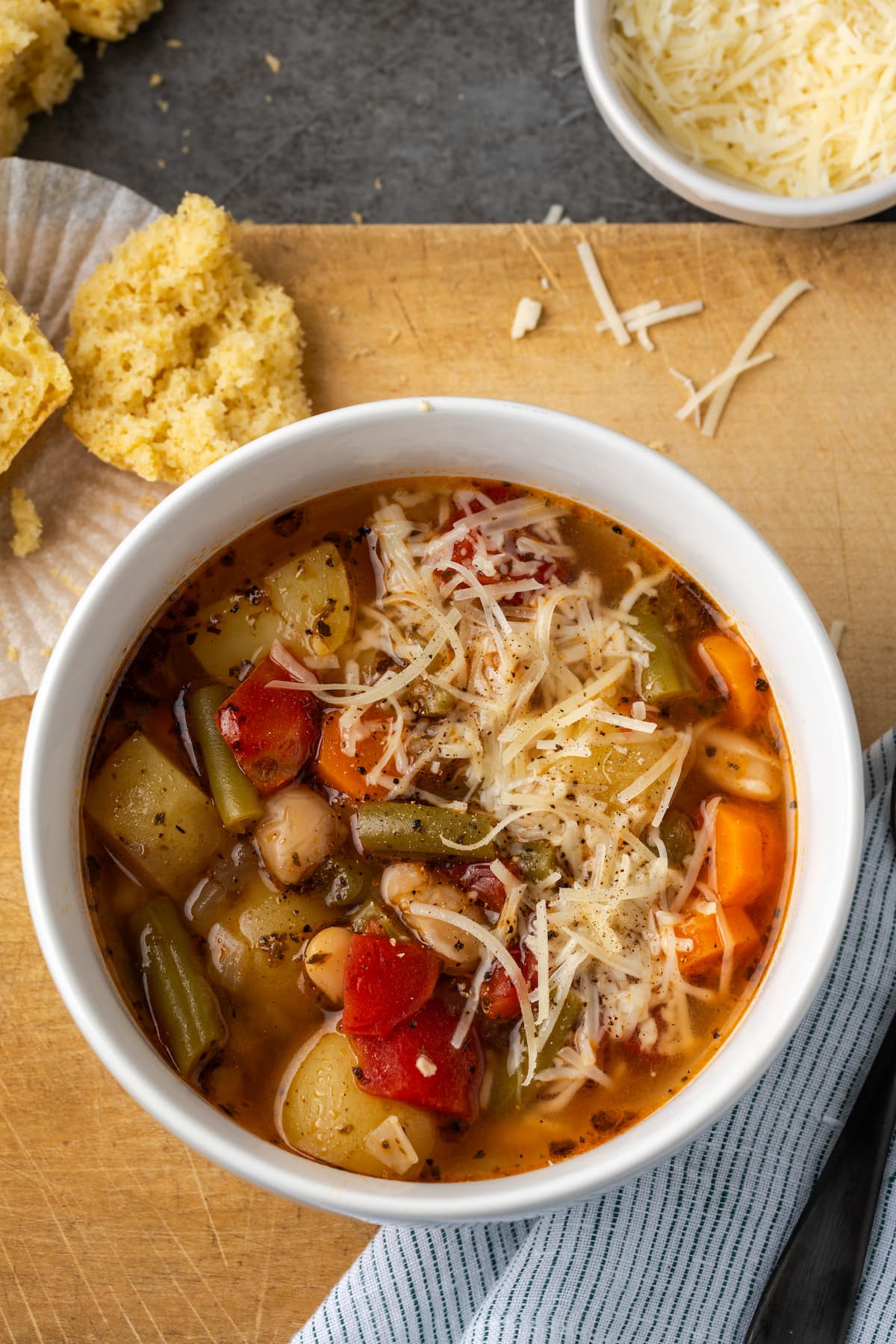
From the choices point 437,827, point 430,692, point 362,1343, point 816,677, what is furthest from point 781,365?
point 362,1343

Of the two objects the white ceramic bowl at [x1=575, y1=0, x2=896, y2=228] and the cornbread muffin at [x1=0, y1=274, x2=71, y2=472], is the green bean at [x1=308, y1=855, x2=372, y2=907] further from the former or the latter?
the white ceramic bowl at [x1=575, y1=0, x2=896, y2=228]

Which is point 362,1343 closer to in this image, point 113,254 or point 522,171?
point 113,254

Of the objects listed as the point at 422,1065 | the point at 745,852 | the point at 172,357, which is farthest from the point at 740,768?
the point at 172,357

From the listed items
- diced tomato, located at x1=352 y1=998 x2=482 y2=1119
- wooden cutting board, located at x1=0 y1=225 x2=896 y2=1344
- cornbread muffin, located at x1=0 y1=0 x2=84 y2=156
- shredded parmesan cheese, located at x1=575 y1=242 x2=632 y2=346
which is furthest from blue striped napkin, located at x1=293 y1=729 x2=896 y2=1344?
cornbread muffin, located at x1=0 y1=0 x2=84 y2=156

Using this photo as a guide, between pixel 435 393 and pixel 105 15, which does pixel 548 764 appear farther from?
pixel 105 15

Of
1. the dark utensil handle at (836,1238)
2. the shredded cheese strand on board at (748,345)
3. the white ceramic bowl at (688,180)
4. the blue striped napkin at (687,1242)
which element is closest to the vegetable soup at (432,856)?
the blue striped napkin at (687,1242)
